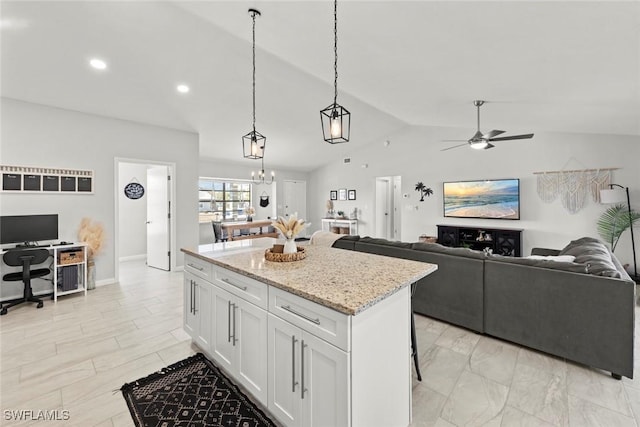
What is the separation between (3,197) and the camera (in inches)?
144

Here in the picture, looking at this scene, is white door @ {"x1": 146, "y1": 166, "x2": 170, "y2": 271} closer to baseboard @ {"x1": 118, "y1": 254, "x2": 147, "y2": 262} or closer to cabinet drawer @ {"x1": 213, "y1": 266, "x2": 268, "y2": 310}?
baseboard @ {"x1": 118, "y1": 254, "x2": 147, "y2": 262}

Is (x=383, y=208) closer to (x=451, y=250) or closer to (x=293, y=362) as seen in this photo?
(x=451, y=250)

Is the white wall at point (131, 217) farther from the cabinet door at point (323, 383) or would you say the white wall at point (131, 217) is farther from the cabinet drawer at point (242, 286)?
the cabinet door at point (323, 383)

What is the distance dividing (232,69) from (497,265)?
394cm

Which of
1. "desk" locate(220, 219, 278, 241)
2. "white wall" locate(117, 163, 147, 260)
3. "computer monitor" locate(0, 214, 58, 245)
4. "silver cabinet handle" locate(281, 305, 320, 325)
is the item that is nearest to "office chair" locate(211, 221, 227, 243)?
"desk" locate(220, 219, 278, 241)

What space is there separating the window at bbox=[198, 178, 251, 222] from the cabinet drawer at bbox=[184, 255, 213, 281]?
5699 mm

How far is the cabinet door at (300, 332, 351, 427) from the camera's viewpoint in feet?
4.07

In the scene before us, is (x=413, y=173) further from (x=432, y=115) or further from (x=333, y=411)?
(x=333, y=411)

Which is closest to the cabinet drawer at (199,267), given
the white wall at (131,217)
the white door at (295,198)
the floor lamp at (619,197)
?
the white wall at (131,217)

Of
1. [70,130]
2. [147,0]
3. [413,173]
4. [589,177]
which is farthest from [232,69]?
[589,177]

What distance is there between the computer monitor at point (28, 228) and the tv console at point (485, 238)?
7.16 m

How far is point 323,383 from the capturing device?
52.3 inches

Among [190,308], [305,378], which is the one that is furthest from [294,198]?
[305,378]

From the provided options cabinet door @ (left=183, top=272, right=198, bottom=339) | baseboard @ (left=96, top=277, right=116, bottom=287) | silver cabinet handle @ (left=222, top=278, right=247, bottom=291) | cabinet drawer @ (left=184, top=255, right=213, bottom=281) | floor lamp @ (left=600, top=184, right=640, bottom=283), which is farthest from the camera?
floor lamp @ (left=600, top=184, right=640, bottom=283)
